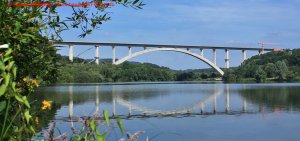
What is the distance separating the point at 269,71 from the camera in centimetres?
9338

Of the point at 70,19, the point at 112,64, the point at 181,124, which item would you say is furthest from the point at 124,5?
the point at 112,64

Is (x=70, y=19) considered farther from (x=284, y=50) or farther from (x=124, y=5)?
(x=284, y=50)

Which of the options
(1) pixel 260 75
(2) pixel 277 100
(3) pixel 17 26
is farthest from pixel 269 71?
(3) pixel 17 26

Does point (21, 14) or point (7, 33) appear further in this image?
point (21, 14)

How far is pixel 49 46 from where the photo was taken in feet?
8.48

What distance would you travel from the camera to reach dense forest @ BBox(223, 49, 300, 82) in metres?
92.8

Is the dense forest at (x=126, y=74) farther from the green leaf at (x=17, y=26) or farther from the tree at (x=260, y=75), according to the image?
the green leaf at (x=17, y=26)

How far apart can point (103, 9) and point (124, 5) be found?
27 centimetres

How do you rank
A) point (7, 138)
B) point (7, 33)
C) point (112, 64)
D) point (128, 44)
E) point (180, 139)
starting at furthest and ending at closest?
point (112, 64) < point (128, 44) < point (180, 139) < point (7, 33) < point (7, 138)

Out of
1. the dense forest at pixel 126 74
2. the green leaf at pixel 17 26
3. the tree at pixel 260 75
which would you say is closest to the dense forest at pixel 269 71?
the tree at pixel 260 75

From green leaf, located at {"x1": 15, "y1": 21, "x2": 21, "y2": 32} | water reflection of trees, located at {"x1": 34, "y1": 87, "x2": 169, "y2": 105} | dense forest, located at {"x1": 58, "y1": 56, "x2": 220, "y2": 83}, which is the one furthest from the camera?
dense forest, located at {"x1": 58, "y1": 56, "x2": 220, "y2": 83}

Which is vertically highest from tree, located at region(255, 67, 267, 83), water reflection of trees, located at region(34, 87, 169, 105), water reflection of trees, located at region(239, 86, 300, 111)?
tree, located at region(255, 67, 267, 83)

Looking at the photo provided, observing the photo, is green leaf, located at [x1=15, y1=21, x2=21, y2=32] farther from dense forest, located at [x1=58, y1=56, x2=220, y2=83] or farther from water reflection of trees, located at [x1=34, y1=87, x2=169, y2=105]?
dense forest, located at [x1=58, y1=56, x2=220, y2=83]

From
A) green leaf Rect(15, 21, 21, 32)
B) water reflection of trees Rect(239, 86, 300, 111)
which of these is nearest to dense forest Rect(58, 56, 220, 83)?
water reflection of trees Rect(239, 86, 300, 111)
